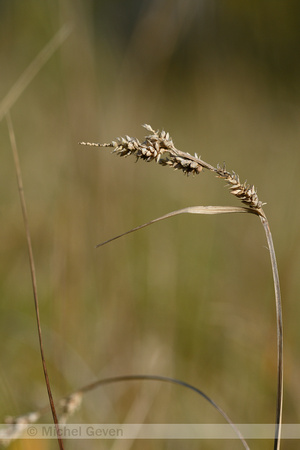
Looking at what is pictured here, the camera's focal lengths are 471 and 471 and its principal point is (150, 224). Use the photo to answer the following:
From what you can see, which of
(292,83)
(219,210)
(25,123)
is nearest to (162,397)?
(219,210)

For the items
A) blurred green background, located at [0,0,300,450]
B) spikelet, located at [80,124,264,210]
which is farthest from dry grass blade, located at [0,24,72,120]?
spikelet, located at [80,124,264,210]

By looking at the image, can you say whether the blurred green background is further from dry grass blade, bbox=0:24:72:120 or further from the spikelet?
the spikelet

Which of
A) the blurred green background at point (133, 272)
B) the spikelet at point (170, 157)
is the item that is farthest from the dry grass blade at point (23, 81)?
the spikelet at point (170, 157)

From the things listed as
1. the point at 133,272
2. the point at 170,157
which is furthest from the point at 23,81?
the point at 133,272

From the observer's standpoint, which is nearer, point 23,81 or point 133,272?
point 23,81

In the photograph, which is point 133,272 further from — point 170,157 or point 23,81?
point 170,157

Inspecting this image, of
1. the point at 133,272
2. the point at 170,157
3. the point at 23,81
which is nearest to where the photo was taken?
the point at 170,157

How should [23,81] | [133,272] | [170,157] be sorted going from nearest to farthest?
1. [170,157]
2. [23,81]
3. [133,272]

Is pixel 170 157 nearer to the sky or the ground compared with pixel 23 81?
nearer to the ground

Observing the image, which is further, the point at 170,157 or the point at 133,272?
the point at 133,272

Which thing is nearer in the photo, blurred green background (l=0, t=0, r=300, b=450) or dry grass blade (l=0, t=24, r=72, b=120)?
dry grass blade (l=0, t=24, r=72, b=120)

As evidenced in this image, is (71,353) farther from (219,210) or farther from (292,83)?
(292,83)
